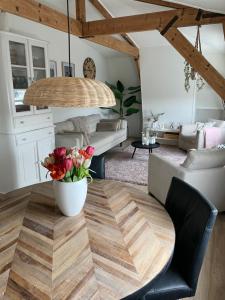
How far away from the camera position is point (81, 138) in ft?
13.6

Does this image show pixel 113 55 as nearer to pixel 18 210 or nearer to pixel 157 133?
pixel 157 133

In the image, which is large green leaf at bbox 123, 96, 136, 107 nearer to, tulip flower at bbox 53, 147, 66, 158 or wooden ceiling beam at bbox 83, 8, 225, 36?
wooden ceiling beam at bbox 83, 8, 225, 36

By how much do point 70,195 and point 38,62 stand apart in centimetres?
272

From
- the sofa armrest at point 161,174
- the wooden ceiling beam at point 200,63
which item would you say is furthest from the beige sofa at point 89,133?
the wooden ceiling beam at point 200,63

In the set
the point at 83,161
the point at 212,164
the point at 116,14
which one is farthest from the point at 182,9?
the point at 83,161

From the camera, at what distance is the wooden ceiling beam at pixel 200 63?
3262mm

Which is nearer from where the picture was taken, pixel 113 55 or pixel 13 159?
pixel 13 159

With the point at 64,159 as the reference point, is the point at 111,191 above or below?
below

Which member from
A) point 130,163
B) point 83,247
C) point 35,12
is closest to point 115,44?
point 35,12

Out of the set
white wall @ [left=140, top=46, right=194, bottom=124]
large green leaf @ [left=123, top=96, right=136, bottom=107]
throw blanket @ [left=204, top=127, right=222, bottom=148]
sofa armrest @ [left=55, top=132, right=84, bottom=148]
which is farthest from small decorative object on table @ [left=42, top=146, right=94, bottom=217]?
large green leaf @ [left=123, top=96, right=136, bottom=107]

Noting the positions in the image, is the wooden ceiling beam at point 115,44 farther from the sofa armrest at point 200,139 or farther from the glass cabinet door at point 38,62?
the sofa armrest at point 200,139

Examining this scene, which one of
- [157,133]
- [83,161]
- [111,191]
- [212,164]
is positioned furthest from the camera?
[157,133]

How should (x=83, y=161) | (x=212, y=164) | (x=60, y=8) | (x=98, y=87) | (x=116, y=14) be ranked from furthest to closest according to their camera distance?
(x=116, y=14) < (x=60, y=8) < (x=212, y=164) < (x=83, y=161) < (x=98, y=87)

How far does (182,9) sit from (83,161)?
9.90 feet
